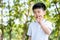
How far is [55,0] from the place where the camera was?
479cm

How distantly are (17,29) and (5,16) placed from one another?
617 mm

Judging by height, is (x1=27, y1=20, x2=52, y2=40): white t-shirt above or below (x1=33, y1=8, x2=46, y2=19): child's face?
below

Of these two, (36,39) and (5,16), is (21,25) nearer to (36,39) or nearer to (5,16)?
(5,16)

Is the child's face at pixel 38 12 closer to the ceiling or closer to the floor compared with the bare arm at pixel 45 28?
closer to the ceiling

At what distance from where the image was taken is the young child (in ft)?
→ 6.24

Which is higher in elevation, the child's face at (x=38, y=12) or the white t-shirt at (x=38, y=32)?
the child's face at (x=38, y=12)

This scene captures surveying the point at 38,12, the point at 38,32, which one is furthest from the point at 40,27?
the point at 38,12

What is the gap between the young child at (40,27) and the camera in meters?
1.90

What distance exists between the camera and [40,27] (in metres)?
1.99

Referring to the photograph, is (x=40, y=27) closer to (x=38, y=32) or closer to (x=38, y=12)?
(x=38, y=32)

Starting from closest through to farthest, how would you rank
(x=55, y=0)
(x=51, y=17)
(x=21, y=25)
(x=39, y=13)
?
(x=39, y=13)
(x=55, y=0)
(x=51, y=17)
(x=21, y=25)

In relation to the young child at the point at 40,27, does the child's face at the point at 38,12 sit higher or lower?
higher

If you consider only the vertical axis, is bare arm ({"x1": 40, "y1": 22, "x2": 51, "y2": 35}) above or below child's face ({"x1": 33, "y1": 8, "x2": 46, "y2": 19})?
below

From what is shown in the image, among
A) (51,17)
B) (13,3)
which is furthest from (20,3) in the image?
(51,17)
